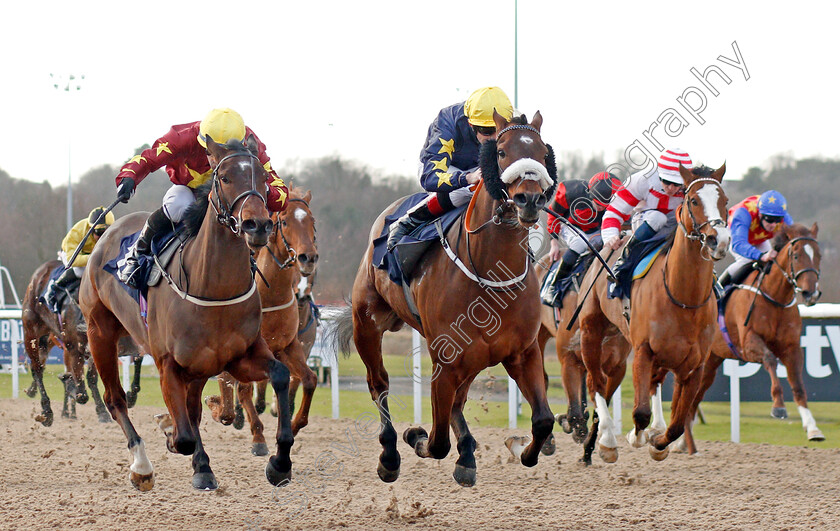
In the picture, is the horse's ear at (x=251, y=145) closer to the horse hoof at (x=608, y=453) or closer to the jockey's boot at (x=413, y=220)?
the jockey's boot at (x=413, y=220)

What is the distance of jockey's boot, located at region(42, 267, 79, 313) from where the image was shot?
930 cm

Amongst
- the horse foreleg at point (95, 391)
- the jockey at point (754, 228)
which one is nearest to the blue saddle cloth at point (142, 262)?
the horse foreleg at point (95, 391)

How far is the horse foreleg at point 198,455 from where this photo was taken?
15.5 feet

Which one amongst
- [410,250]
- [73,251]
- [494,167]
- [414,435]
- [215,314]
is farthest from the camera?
[73,251]

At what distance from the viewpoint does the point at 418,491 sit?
616 cm

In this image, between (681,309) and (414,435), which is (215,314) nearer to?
(414,435)

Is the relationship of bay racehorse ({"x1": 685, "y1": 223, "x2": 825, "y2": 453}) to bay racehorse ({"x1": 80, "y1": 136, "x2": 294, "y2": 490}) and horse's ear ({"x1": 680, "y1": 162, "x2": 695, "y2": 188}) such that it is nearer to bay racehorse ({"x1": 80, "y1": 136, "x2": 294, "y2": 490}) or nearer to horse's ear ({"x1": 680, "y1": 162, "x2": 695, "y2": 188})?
horse's ear ({"x1": 680, "y1": 162, "x2": 695, "y2": 188})

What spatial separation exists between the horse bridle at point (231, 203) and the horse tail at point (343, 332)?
97.8 inches

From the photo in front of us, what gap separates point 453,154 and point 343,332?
2342 mm

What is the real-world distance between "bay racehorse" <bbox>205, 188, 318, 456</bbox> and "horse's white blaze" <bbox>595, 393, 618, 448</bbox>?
2240 mm

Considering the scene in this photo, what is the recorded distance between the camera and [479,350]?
4.31m

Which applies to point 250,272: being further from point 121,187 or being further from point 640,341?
point 640,341

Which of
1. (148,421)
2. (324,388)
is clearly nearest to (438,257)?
(148,421)

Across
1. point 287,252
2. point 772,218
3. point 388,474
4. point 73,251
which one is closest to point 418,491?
point 388,474
